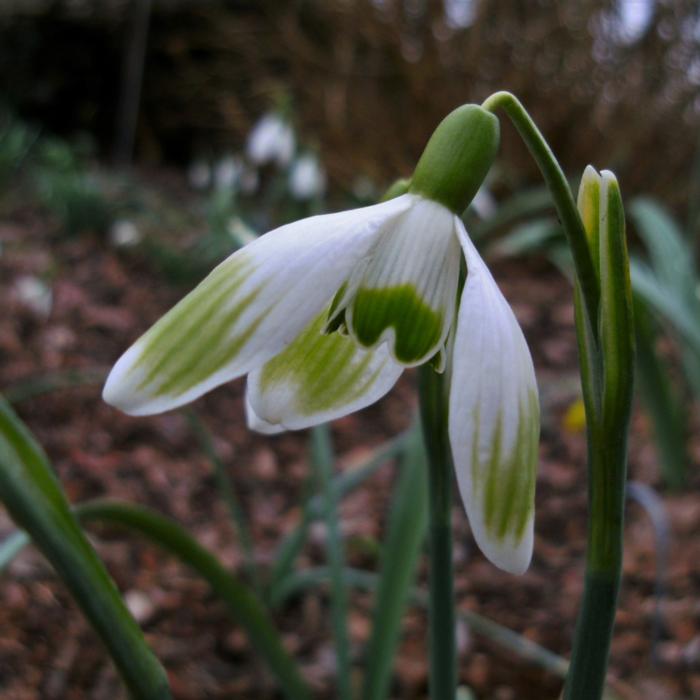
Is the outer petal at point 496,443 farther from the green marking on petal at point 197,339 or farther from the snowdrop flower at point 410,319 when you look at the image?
the green marking on petal at point 197,339

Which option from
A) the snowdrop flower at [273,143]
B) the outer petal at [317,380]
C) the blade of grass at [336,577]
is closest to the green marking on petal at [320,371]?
the outer petal at [317,380]

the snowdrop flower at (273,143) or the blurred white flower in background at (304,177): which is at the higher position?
the snowdrop flower at (273,143)

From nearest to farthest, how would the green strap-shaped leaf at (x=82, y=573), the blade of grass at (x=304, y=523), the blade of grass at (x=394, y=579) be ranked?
the green strap-shaped leaf at (x=82, y=573) → the blade of grass at (x=394, y=579) → the blade of grass at (x=304, y=523)

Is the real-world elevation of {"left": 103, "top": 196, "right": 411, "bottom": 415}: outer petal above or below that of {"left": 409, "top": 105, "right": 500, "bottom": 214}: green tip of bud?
below

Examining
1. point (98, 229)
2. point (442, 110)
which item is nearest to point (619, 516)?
point (98, 229)

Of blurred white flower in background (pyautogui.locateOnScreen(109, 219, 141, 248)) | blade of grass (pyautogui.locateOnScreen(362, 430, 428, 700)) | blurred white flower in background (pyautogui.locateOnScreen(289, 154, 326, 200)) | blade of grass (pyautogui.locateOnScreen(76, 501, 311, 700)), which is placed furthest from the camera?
blurred white flower in background (pyautogui.locateOnScreen(109, 219, 141, 248))

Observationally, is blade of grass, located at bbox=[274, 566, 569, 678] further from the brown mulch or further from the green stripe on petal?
the green stripe on petal

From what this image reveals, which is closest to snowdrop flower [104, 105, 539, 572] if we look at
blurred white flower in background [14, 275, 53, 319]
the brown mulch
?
the brown mulch
